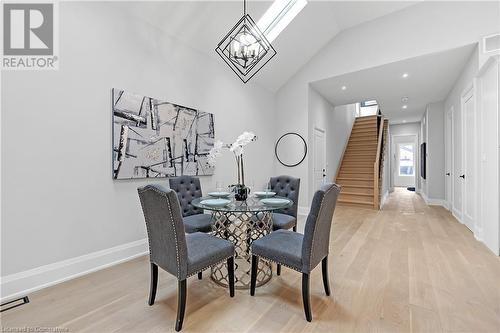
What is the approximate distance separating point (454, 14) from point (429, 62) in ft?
2.34

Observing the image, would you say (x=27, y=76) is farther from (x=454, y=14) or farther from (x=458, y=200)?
(x=458, y=200)

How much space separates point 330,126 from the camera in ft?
21.2

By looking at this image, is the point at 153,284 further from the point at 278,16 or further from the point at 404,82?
the point at 404,82

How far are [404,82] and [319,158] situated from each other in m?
2.44

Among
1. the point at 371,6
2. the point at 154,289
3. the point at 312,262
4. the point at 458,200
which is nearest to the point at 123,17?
the point at 154,289

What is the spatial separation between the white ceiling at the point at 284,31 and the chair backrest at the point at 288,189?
2.36m

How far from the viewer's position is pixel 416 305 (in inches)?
68.3

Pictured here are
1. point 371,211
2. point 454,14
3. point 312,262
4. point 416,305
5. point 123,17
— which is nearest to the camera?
point 312,262

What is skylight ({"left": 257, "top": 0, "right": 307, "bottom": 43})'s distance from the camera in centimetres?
373

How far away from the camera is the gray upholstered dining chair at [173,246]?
1.46m

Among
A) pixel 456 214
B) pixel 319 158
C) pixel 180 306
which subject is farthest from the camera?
pixel 319 158

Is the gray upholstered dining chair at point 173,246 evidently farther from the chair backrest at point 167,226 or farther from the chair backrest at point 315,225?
the chair backrest at point 315,225

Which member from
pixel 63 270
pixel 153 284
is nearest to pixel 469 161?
pixel 153 284

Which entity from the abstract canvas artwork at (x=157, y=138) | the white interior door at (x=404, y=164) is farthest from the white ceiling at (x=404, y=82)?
the white interior door at (x=404, y=164)
